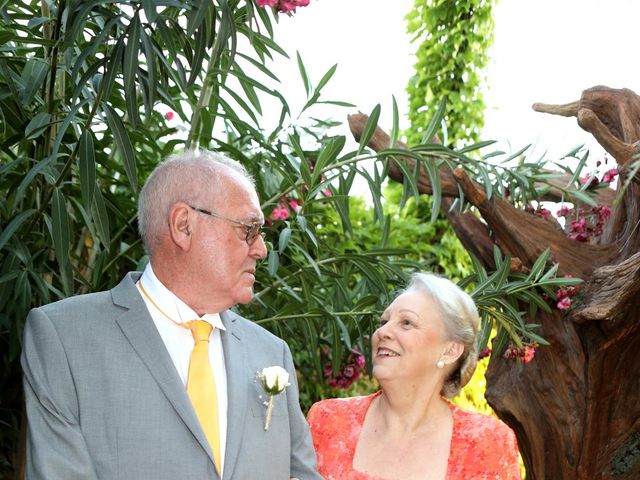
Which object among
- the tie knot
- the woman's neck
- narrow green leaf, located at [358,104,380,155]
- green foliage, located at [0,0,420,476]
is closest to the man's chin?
the tie knot

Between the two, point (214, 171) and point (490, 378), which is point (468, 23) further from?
point (214, 171)

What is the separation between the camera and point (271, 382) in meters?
2.25

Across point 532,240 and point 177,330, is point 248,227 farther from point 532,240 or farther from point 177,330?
point 532,240

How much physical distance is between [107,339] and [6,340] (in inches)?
57.6

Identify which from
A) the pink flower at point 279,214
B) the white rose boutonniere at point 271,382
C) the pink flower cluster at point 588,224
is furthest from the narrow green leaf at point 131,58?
the pink flower cluster at point 588,224

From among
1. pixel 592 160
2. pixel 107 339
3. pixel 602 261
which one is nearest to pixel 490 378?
A: pixel 602 261

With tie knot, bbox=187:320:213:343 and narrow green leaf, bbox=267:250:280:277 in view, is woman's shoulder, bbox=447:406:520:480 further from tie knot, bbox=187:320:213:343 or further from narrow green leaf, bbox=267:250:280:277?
tie knot, bbox=187:320:213:343

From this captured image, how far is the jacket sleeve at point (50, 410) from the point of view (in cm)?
193

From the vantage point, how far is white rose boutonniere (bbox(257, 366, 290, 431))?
2.26 m

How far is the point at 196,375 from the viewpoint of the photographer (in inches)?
86.4

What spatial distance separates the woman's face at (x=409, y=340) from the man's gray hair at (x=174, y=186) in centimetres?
83

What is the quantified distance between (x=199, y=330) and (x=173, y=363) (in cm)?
13

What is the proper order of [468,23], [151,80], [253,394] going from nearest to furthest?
[253,394], [151,80], [468,23]

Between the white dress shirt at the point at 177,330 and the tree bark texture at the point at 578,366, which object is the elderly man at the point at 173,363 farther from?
the tree bark texture at the point at 578,366
